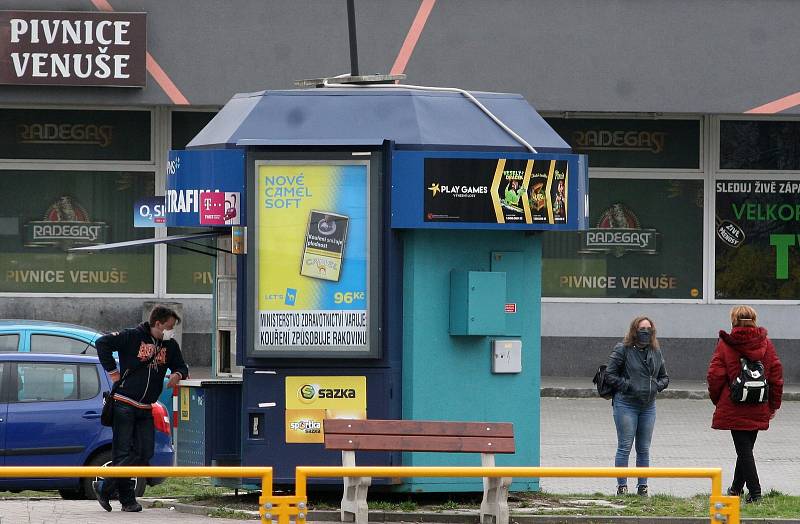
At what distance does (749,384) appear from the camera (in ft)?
41.2

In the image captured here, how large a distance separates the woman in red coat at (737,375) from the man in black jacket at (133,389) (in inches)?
168

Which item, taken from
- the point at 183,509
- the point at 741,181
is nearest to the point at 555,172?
the point at 183,509

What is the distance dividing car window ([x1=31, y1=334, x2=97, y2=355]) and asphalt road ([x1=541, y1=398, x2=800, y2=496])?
4.74 metres

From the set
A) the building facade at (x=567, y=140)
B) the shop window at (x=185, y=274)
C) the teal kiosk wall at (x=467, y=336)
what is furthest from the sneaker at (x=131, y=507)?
the shop window at (x=185, y=274)

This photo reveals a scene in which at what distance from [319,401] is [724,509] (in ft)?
11.3

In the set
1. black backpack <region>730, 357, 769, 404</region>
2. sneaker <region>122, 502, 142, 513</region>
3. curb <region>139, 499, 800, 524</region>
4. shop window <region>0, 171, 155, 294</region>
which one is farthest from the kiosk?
shop window <region>0, 171, 155, 294</region>

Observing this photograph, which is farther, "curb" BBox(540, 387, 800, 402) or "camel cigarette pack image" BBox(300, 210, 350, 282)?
"curb" BBox(540, 387, 800, 402)

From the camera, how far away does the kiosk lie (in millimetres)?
11836

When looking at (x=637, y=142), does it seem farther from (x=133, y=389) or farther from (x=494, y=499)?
(x=494, y=499)

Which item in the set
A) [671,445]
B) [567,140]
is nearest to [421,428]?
[671,445]

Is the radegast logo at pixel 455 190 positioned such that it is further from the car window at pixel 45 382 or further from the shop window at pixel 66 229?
the shop window at pixel 66 229

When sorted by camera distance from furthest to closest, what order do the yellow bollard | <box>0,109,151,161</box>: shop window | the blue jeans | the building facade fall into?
1. <box>0,109,151,161</box>: shop window
2. the building facade
3. the blue jeans
4. the yellow bollard

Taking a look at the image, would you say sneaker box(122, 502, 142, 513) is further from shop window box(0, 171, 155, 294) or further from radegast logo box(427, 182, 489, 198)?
shop window box(0, 171, 155, 294)

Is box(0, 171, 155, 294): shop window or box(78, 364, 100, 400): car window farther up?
box(0, 171, 155, 294): shop window
